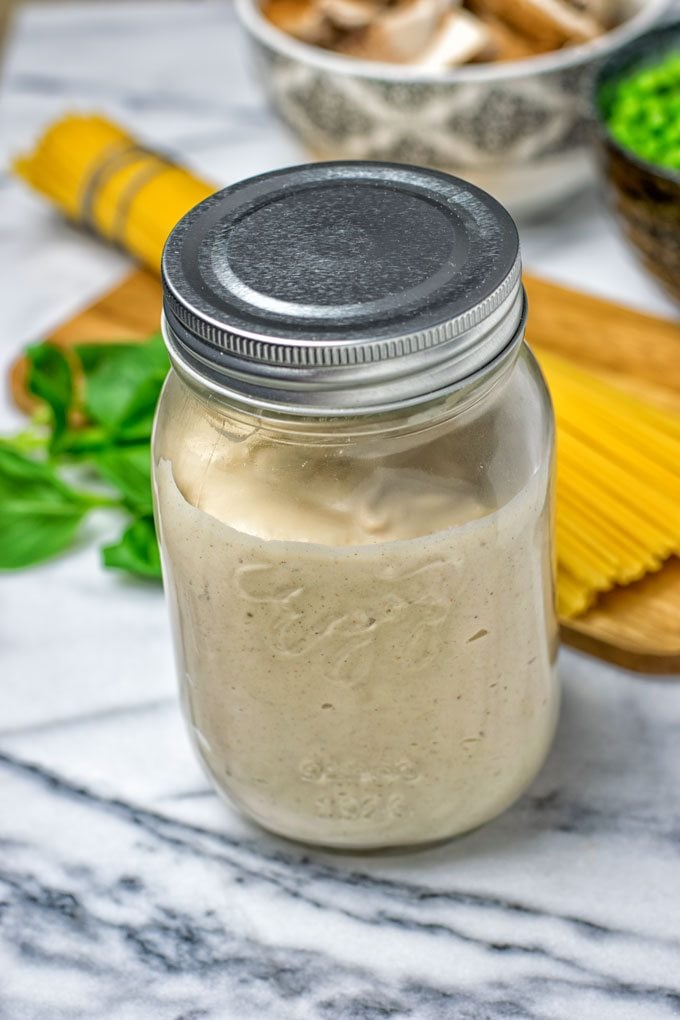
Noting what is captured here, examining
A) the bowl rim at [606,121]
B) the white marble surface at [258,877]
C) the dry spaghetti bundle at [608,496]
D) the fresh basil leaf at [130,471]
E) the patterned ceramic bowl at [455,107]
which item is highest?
the bowl rim at [606,121]

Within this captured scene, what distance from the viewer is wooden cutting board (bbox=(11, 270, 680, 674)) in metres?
1.10

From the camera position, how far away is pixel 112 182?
156 centimetres

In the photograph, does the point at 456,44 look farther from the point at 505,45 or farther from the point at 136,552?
the point at 136,552

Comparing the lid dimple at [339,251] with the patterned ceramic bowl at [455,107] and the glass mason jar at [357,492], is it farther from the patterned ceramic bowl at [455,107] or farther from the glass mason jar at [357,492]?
the patterned ceramic bowl at [455,107]

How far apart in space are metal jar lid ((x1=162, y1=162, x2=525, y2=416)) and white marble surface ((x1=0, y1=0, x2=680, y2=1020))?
1.26ft

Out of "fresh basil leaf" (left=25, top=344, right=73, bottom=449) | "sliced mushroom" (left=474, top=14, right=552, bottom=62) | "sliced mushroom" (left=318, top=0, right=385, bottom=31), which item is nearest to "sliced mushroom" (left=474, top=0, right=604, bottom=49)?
"sliced mushroom" (left=474, top=14, right=552, bottom=62)

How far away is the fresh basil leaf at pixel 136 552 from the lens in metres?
1.15

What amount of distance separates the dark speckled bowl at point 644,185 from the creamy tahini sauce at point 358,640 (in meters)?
0.55

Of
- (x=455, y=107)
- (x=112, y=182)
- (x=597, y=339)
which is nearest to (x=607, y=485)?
(x=597, y=339)

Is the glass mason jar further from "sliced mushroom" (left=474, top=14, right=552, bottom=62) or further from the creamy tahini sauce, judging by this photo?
"sliced mushroom" (left=474, top=14, right=552, bottom=62)

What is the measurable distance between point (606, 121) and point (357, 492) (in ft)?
2.69

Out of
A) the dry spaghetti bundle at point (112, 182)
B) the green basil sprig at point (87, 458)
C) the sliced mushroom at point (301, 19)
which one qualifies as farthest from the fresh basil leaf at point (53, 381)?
the sliced mushroom at point (301, 19)

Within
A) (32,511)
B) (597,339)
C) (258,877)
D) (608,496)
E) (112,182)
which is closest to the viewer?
(258,877)

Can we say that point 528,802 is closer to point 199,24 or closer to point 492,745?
point 492,745
